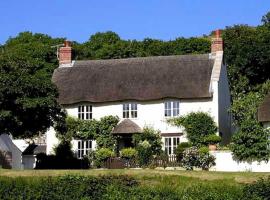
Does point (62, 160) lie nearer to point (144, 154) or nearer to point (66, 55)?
point (144, 154)

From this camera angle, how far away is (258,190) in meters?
20.6

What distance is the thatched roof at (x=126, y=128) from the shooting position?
45.0 metres

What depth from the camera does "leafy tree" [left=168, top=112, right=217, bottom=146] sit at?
144 feet

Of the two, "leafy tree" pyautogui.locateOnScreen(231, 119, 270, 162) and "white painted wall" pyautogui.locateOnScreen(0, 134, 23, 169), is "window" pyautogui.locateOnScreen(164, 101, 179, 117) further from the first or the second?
"white painted wall" pyautogui.locateOnScreen(0, 134, 23, 169)

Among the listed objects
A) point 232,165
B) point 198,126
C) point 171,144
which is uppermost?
point 198,126

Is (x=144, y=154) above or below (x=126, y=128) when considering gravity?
below

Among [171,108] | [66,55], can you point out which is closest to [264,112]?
[171,108]

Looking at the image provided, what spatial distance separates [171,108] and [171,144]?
105 inches

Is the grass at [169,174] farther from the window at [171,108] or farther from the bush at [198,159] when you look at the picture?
the window at [171,108]

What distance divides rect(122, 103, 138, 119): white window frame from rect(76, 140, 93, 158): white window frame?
336cm

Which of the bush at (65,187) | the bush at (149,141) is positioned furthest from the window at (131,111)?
the bush at (65,187)

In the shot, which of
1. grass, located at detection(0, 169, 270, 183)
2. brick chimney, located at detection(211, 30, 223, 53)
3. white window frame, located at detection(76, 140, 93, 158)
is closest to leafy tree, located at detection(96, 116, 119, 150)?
white window frame, located at detection(76, 140, 93, 158)

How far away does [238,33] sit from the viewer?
62.5 metres

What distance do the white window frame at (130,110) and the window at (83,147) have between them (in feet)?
11.2
